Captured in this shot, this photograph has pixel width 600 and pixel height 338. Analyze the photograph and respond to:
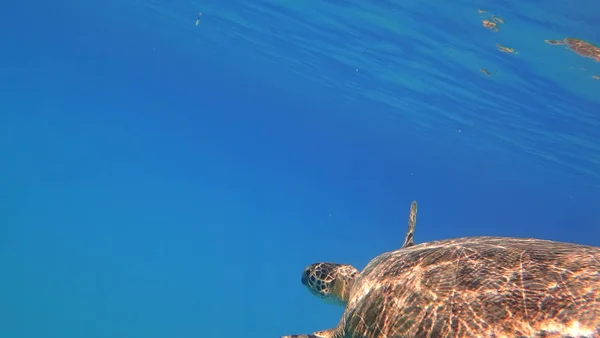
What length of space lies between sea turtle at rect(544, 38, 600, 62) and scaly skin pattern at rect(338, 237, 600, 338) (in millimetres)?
15624

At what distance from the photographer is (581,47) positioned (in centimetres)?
1655

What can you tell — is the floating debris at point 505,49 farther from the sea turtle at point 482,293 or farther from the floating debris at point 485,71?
the sea turtle at point 482,293

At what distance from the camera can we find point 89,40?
58.2m

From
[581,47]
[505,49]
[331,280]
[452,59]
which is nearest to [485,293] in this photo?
[331,280]

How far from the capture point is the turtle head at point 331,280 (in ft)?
18.4


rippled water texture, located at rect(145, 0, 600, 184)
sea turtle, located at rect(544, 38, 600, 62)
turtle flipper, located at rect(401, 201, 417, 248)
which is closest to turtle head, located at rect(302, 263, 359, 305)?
turtle flipper, located at rect(401, 201, 417, 248)

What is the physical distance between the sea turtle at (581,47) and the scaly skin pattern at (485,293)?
1562cm

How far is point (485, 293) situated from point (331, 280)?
294 centimetres

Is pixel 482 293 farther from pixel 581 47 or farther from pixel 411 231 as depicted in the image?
pixel 581 47

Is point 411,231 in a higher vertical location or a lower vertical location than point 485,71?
lower

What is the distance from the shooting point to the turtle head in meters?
5.62

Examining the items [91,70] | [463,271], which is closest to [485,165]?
[463,271]

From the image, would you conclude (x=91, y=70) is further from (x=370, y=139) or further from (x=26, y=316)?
(x=370, y=139)

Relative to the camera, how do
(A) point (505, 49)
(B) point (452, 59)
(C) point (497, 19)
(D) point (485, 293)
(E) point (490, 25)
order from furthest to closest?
(B) point (452, 59) → (A) point (505, 49) → (E) point (490, 25) → (C) point (497, 19) → (D) point (485, 293)
